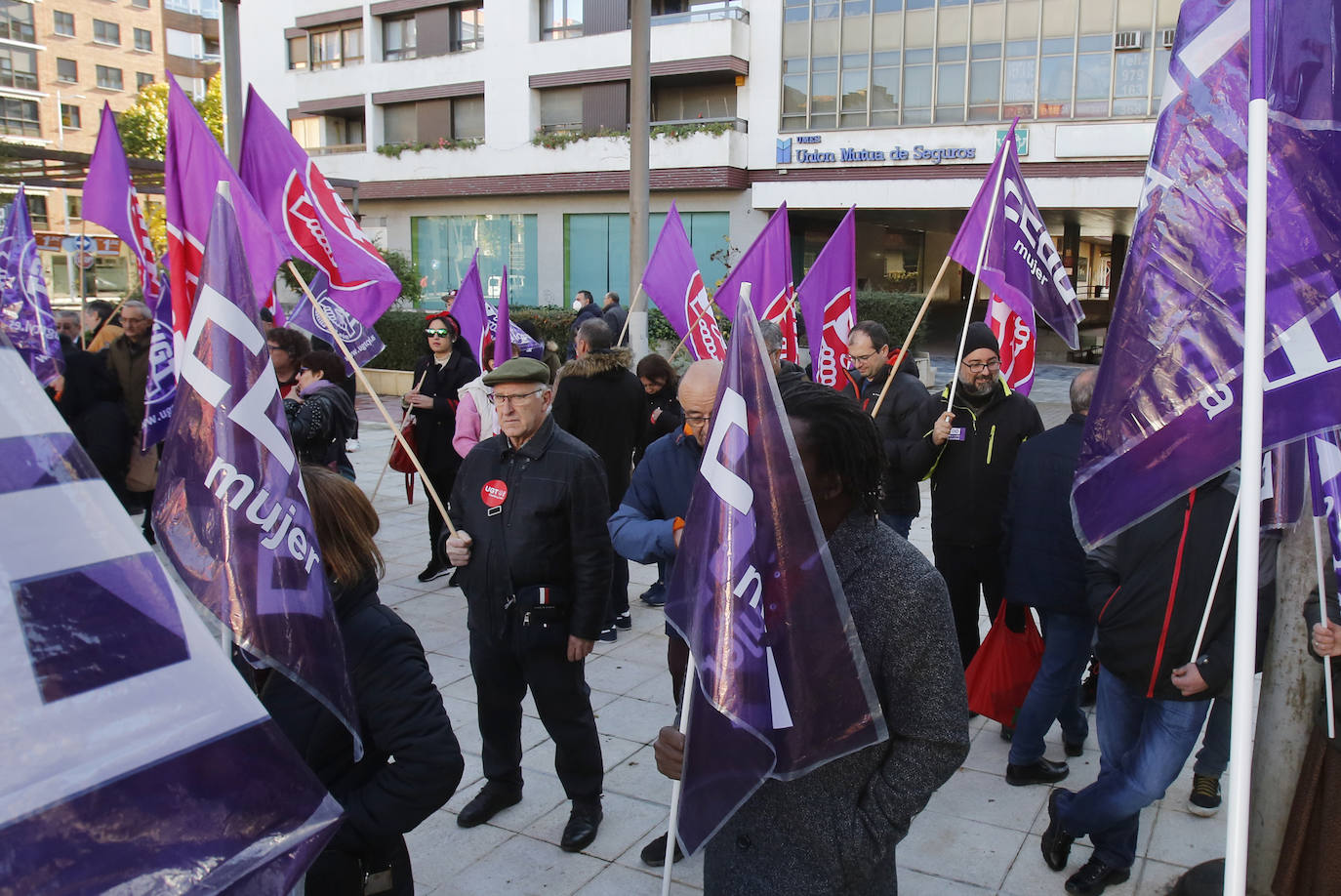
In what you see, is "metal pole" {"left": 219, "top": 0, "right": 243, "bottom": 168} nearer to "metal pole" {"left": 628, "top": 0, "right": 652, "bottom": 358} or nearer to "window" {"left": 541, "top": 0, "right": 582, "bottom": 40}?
"metal pole" {"left": 628, "top": 0, "right": 652, "bottom": 358}

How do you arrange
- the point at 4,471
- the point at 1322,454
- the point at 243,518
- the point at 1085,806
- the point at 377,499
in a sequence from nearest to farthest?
the point at 4,471 → the point at 243,518 → the point at 1322,454 → the point at 1085,806 → the point at 377,499

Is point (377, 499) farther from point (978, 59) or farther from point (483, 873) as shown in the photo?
point (978, 59)

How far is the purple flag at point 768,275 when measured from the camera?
7629mm

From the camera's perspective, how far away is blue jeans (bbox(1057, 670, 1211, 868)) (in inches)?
133

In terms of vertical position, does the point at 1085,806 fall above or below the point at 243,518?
below

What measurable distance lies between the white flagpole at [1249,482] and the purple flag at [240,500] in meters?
1.56

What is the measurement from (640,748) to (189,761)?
12.5 ft

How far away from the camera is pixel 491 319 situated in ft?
30.9

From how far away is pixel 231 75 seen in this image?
7508 millimetres

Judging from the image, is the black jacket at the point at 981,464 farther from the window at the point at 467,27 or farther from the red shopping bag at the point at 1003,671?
the window at the point at 467,27

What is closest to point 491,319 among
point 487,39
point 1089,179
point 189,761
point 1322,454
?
point 1322,454

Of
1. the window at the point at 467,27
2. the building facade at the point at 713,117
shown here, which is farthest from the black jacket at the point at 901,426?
the window at the point at 467,27

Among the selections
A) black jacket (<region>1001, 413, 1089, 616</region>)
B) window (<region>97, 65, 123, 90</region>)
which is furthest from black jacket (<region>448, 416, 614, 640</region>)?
window (<region>97, 65, 123, 90</region>)

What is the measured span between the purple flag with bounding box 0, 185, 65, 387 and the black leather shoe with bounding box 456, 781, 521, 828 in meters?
5.64
